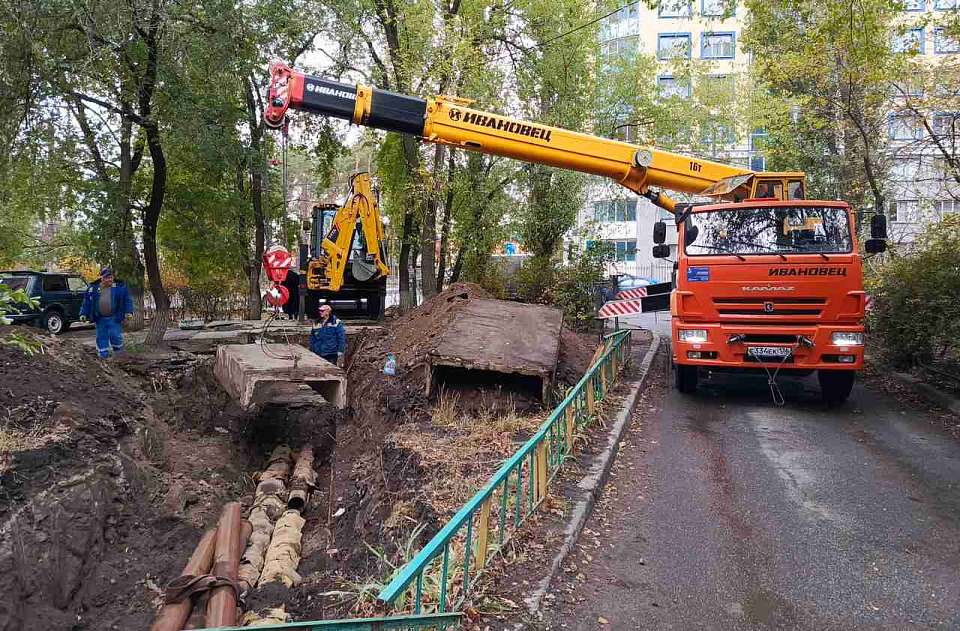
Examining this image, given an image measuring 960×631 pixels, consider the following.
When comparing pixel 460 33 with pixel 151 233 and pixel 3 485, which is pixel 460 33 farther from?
pixel 3 485

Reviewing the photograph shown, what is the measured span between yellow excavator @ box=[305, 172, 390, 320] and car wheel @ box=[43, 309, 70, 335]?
7443 millimetres

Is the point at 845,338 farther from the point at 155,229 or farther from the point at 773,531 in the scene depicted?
the point at 155,229

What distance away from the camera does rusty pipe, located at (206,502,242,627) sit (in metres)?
5.17

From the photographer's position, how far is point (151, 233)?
1326cm

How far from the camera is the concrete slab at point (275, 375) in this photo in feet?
28.2

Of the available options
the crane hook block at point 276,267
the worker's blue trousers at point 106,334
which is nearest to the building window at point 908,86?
the crane hook block at point 276,267

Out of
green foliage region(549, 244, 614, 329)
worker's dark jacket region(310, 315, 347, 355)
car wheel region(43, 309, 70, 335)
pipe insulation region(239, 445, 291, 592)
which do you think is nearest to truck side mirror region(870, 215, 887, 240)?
green foliage region(549, 244, 614, 329)

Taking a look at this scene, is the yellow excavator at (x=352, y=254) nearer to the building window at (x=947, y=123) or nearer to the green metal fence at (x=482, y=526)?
the green metal fence at (x=482, y=526)

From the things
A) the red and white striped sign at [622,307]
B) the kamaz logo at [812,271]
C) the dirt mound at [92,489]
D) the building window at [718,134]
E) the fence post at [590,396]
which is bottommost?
the dirt mound at [92,489]

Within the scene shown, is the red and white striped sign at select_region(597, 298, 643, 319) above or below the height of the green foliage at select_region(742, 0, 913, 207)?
below

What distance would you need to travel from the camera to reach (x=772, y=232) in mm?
9109

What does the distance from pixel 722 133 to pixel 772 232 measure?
19.7m

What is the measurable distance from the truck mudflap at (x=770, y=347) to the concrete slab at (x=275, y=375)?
4687 millimetres

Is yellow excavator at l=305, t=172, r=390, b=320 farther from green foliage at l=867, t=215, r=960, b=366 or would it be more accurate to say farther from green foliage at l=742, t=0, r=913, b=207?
green foliage at l=867, t=215, r=960, b=366
